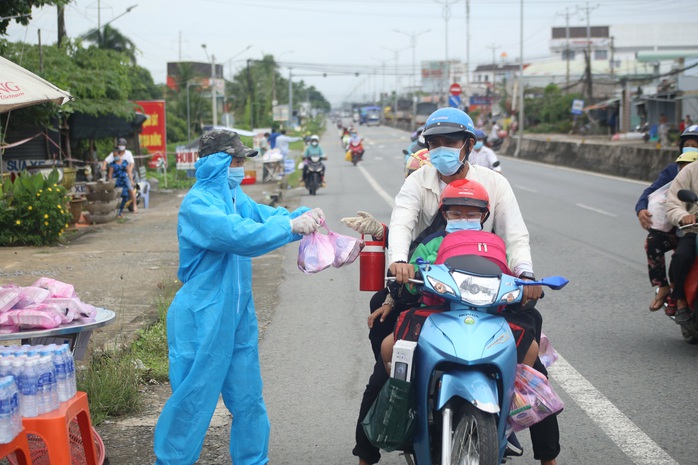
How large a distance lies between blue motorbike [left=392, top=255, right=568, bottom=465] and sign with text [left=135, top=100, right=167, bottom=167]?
28.7 m

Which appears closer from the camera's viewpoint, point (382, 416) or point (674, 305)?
point (382, 416)

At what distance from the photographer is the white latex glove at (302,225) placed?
163 inches

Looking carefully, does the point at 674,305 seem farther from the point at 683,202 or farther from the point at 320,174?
the point at 320,174

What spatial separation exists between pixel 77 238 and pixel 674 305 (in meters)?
11.5

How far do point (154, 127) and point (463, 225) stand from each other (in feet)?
96.7

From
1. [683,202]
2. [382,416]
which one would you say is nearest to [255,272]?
[683,202]

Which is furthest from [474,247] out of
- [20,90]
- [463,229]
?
[20,90]

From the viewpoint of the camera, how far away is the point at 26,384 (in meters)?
3.80

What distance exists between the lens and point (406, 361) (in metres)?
3.68

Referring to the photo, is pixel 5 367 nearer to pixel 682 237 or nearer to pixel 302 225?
pixel 302 225

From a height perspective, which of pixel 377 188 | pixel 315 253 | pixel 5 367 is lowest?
pixel 5 367

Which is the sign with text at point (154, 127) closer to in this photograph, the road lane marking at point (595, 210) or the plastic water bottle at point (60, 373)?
the road lane marking at point (595, 210)

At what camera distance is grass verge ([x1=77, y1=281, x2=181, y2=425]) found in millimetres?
5418

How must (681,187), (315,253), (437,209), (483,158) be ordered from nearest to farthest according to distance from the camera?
(315,253), (437,209), (681,187), (483,158)
